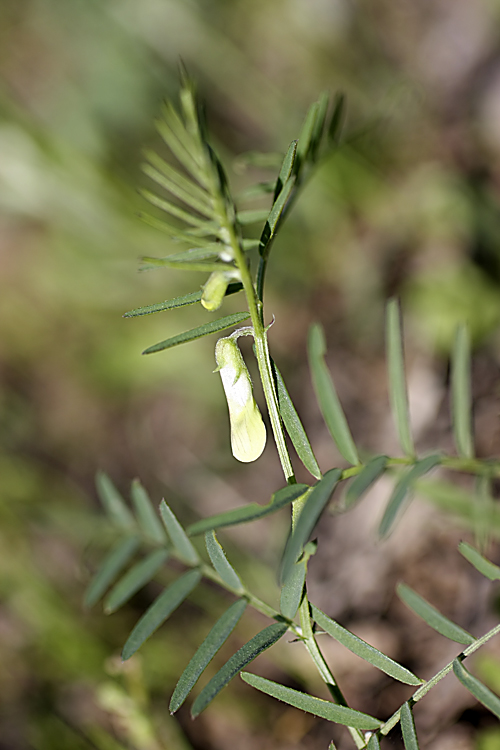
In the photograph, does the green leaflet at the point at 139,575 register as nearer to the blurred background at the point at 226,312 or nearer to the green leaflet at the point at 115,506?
the green leaflet at the point at 115,506

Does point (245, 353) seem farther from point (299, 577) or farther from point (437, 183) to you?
point (299, 577)

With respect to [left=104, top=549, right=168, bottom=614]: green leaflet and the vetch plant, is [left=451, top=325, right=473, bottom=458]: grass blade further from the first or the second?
[left=104, top=549, right=168, bottom=614]: green leaflet

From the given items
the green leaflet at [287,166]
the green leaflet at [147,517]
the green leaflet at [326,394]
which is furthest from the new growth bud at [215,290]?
the green leaflet at [147,517]

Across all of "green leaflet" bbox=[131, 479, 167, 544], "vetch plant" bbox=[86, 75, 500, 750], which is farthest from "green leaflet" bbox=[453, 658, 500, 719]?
"green leaflet" bbox=[131, 479, 167, 544]

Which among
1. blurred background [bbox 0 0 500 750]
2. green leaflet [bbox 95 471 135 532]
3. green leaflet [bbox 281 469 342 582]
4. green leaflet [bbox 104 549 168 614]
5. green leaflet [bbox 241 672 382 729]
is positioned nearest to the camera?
green leaflet [bbox 281 469 342 582]

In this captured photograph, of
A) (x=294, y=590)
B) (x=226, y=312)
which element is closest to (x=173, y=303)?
(x=294, y=590)

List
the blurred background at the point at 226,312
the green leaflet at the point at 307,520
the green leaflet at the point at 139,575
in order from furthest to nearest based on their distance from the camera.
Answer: the blurred background at the point at 226,312, the green leaflet at the point at 139,575, the green leaflet at the point at 307,520

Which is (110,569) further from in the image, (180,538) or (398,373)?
(398,373)
